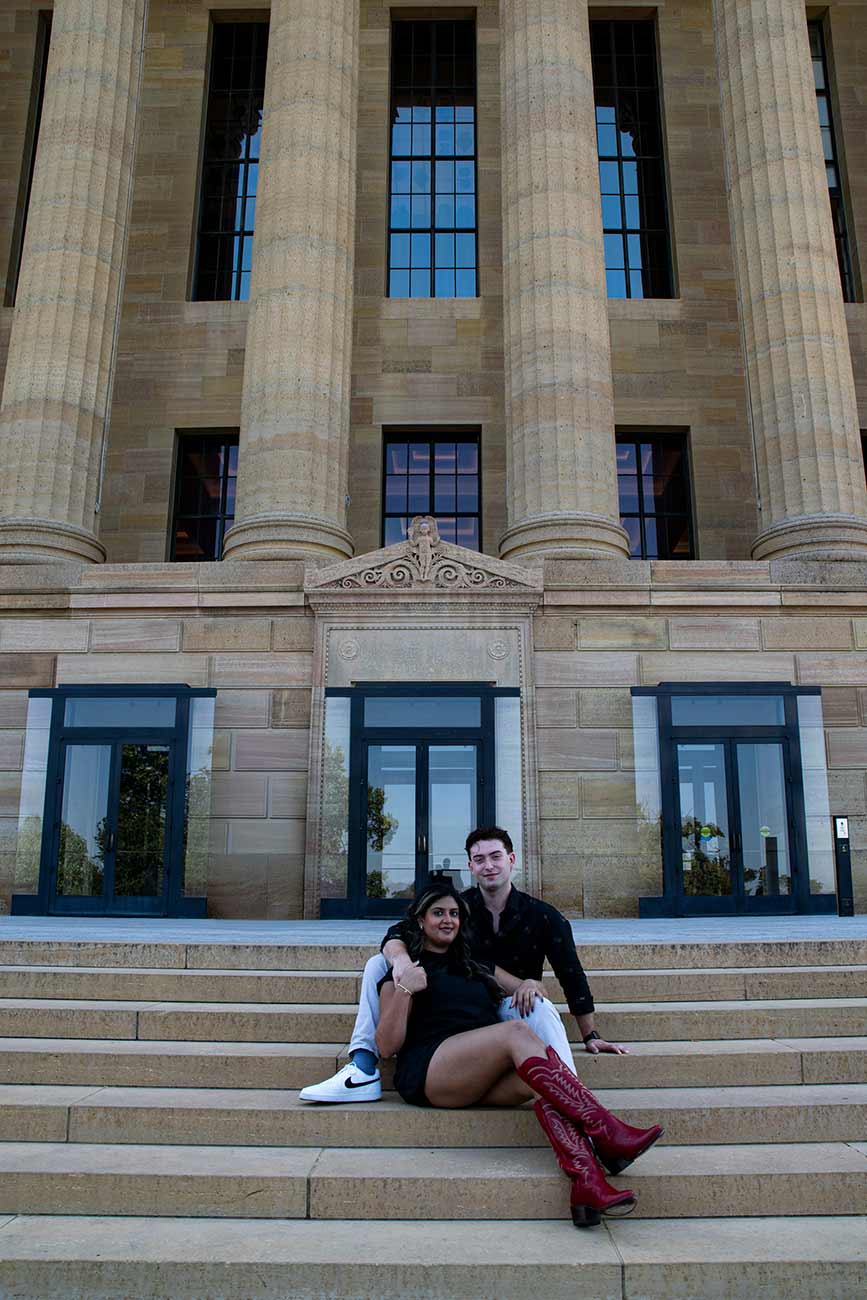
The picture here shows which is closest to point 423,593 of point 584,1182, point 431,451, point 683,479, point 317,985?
point 317,985

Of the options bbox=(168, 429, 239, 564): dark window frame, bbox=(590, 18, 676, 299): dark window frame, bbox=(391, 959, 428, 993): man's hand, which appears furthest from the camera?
bbox=(590, 18, 676, 299): dark window frame

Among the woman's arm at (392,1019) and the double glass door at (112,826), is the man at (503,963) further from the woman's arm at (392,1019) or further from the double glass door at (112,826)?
the double glass door at (112,826)

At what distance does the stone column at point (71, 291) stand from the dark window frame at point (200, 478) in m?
5.97

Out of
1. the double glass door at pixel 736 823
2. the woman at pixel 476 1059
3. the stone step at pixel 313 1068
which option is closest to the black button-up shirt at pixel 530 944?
the woman at pixel 476 1059

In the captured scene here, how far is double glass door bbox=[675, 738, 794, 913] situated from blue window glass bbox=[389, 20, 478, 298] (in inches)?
649

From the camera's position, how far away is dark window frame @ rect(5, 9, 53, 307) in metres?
28.3

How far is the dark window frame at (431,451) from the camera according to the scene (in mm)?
26750

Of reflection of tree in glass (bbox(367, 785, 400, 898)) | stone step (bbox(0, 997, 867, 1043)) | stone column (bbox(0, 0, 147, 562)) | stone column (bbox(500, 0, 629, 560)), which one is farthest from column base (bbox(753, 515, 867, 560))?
stone column (bbox(0, 0, 147, 562))

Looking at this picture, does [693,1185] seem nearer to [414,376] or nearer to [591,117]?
[591,117]

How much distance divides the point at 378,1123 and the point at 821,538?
15458mm

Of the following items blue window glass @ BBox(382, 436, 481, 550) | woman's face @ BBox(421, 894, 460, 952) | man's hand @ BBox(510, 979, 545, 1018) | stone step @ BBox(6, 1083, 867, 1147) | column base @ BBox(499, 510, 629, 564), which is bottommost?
stone step @ BBox(6, 1083, 867, 1147)

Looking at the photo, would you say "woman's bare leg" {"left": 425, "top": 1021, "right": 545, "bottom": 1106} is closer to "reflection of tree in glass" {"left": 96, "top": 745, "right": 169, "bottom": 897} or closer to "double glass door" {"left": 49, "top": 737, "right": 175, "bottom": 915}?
"double glass door" {"left": 49, "top": 737, "right": 175, "bottom": 915}

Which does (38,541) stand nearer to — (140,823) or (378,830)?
(140,823)

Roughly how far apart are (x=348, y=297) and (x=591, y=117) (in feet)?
21.5
